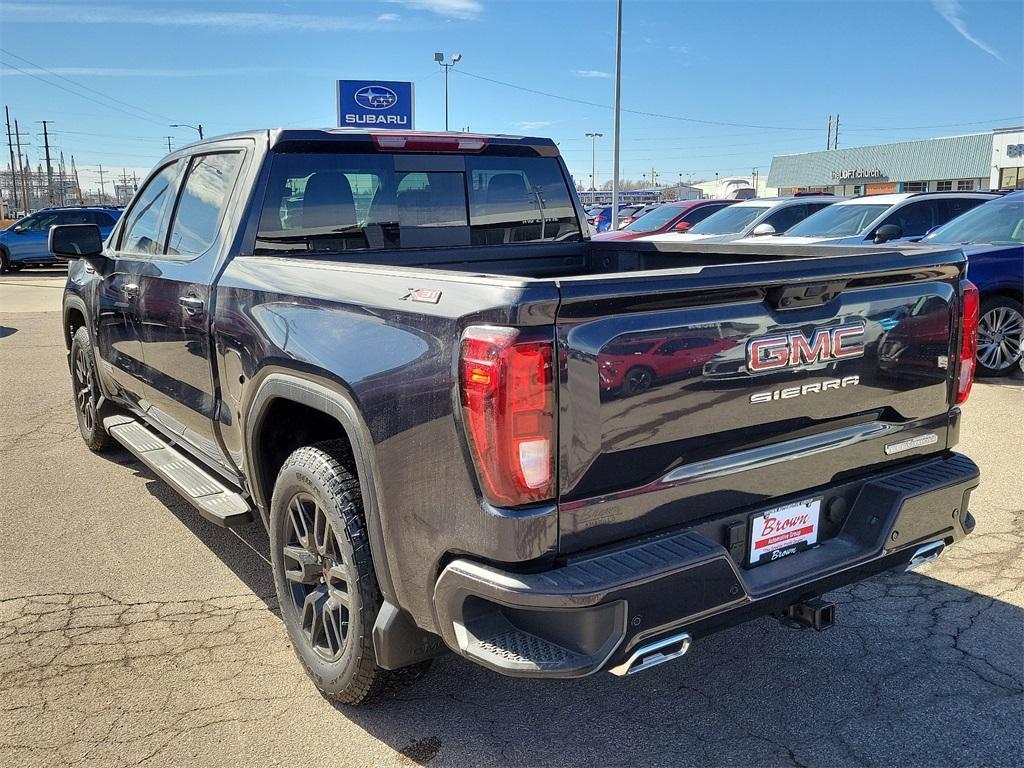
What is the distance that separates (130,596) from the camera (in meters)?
4.00

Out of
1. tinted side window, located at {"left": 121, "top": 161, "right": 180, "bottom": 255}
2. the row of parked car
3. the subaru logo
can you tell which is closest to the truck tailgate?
the row of parked car

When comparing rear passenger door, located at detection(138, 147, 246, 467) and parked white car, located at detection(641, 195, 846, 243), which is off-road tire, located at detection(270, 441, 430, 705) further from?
parked white car, located at detection(641, 195, 846, 243)

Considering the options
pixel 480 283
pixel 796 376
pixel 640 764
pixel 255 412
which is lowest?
pixel 640 764

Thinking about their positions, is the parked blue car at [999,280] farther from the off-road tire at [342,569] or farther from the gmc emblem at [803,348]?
the off-road tire at [342,569]

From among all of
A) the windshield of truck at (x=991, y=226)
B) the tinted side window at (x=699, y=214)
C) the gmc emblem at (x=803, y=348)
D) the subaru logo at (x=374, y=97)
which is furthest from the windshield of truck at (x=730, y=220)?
the subaru logo at (x=374, y=97)

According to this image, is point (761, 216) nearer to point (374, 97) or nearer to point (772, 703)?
point (772, 703)

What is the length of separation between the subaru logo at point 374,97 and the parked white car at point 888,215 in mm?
16995

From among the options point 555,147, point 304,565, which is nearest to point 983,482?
point 555,147

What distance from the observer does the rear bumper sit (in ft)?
7.20

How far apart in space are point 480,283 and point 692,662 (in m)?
1.89

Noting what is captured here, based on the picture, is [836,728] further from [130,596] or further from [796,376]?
[130,596]

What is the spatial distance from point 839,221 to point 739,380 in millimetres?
9600

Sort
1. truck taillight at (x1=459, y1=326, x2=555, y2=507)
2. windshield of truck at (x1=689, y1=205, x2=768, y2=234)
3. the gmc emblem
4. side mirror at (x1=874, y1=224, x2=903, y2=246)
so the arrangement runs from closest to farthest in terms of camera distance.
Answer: truck taillight at (x1=459, y1=326, x2=555, y2=507) → the gmc emblem → side mirror at (x1=874, y1=224, x2=903, y2=246) → windshield of truck at (x1=689, y1=205, x2=768, y2=234)

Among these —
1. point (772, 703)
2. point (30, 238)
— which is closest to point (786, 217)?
point (772, 703)
